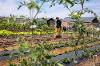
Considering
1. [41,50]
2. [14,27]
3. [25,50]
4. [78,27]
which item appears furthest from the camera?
[14,27]

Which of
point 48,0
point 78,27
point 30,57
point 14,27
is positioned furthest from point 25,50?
point 14,27

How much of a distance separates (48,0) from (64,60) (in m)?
2.15

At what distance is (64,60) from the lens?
961 cm

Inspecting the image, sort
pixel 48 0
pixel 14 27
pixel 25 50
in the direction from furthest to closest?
Result: pixel 14 27 < pixel 48 0 < pixel 25 50

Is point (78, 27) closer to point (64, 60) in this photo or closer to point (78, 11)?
point (78, 11)

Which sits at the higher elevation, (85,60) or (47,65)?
(47,65)

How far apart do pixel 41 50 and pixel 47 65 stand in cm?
42

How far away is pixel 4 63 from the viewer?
9.06 metres

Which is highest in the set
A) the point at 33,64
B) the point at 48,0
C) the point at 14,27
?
the point at 48,0

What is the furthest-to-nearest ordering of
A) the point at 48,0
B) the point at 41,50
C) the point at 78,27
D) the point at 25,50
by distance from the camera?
the point at 78,27, the point at 48,0, the point at 41,50, the point at 25,50

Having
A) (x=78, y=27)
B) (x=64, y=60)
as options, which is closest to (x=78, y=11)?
(x=78, y=27)

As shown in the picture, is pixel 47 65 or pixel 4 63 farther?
pixel 4 63

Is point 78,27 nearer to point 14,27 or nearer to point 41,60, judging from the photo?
point 41,60

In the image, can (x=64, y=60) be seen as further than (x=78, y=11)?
No
